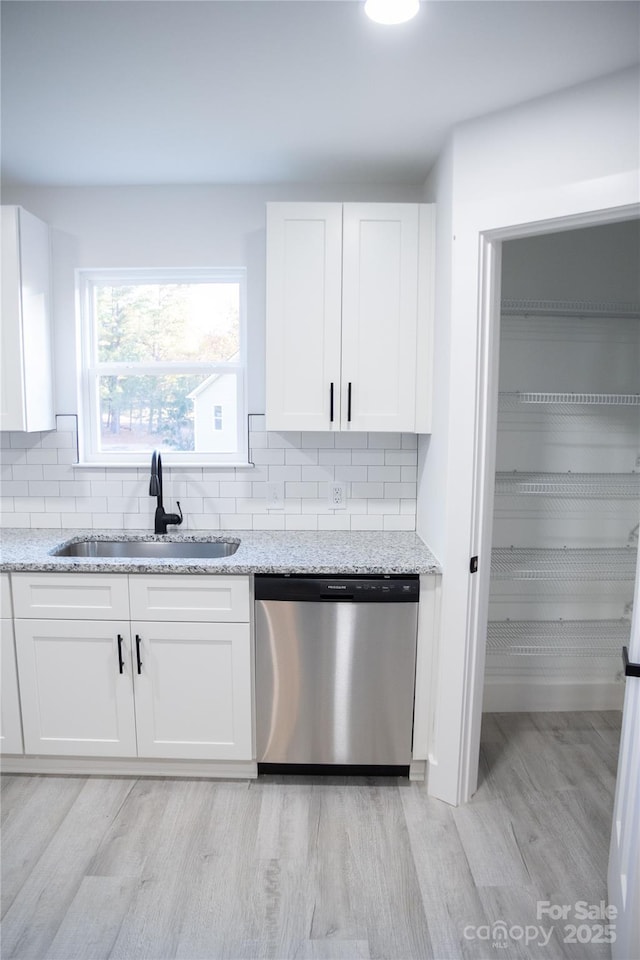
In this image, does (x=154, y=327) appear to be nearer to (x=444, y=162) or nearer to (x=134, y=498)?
(x=134, y=498)

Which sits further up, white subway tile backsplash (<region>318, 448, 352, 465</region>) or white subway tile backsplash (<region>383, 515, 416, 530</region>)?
white subway tile backsplash (<region>318, 448, 352, 465</region>)

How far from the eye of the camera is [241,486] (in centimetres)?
292

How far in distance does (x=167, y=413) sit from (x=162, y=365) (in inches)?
9.4

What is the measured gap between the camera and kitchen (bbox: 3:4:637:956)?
184 cm

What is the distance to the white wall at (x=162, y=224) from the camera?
2768 mm

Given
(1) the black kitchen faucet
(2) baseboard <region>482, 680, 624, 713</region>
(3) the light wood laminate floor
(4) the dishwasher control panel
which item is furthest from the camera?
(2) baseboard <region>482, 680, 624, 713</region>

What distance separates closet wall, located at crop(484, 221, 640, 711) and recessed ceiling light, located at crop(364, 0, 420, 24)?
1464 millimetres

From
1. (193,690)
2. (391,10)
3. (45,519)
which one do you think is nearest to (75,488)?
(45,519)

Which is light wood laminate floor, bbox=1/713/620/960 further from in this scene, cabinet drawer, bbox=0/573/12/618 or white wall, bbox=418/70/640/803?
cabinet drawer, bbox=0/573/12/618

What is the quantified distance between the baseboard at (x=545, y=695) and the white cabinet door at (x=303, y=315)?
163 centimetres

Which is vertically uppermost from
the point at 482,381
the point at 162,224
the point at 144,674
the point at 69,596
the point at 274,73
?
the point at 274,73

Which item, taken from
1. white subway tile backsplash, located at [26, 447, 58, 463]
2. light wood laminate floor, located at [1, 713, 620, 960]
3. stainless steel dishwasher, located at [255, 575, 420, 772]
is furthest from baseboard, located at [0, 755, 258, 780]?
white subway tile backsplash, located at [26, 447, 58, 463]

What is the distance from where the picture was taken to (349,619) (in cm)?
229

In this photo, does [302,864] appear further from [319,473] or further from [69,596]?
[319,473]
